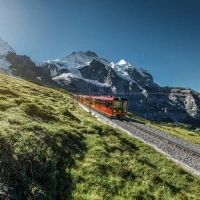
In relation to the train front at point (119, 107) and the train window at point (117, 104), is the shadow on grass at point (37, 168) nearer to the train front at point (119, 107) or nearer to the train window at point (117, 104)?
the train front at point (119, 107)

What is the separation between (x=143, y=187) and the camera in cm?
1320

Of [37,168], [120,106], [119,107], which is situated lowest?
[37,168]

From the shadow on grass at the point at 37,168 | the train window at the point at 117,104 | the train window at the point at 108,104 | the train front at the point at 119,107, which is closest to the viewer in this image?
the shadow on grass at the point at 37,168

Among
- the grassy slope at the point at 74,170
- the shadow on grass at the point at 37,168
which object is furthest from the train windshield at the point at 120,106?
the shadow on grass at the point at 37,168

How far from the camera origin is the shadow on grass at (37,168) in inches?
348

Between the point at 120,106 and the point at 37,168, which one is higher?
the point at 120,106

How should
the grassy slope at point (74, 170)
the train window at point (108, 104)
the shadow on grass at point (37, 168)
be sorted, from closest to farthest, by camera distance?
1. the shadow on grass at point (37, 168)
2. the grassy slope at point (74, 170)
3. the train window at point (108, 104)

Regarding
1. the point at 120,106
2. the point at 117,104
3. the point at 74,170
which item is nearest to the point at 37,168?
the point at 74,170

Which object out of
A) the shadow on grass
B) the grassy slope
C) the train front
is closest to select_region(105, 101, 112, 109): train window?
the train front

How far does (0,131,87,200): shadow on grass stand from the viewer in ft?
29.0

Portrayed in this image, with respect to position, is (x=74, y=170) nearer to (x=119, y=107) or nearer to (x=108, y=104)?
(x=119, y=107)

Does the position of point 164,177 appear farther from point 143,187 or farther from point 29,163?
point 29,163

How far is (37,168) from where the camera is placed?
1051 centimetres

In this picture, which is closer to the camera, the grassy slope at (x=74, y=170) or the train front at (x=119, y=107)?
the grassy slope at (x=74, y=170)
